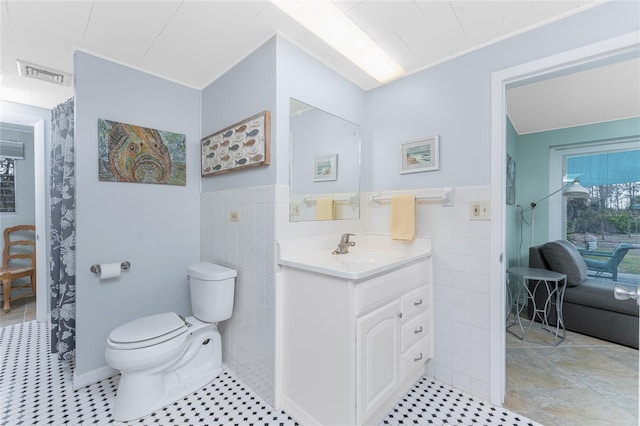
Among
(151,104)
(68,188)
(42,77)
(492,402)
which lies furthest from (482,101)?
(42,77)

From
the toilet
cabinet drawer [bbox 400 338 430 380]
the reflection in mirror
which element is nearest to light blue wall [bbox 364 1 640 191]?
the reflection in mirror

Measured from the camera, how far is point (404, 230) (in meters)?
1.86

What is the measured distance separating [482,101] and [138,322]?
2.49 meters

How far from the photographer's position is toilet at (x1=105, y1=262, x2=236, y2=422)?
1.46 m

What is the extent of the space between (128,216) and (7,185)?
2.68 metres

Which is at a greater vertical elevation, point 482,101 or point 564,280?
point 482,101

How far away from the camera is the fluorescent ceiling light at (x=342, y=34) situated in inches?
55.2

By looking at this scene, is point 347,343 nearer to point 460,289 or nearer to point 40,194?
point 460,289

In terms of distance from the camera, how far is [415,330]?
1657 millimetres

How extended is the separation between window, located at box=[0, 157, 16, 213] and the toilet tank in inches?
124

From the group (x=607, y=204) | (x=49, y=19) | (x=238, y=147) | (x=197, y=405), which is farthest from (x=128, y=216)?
(x=607, y=204)

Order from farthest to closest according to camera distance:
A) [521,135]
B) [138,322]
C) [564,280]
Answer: [521,135], [564,280], [138,322]

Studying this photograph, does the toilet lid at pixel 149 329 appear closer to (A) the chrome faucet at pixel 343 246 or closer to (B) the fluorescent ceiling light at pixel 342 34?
(A) the chrome faucet at pixel 343 246

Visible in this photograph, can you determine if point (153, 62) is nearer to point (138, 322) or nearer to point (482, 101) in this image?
point (138, 322)
